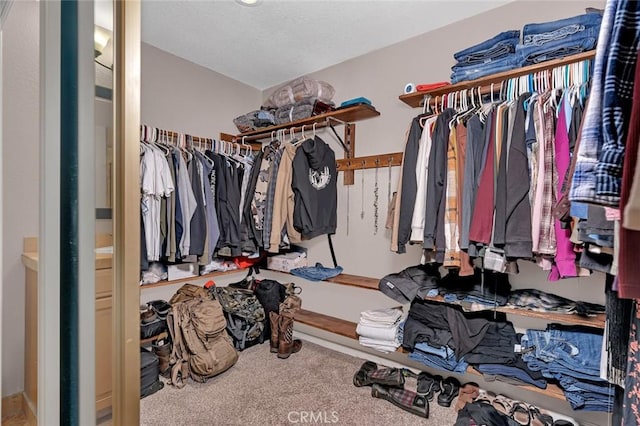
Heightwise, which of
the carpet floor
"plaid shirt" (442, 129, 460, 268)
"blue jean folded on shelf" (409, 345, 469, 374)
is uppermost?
"plaid shirt" (442, 129, 460, 268)

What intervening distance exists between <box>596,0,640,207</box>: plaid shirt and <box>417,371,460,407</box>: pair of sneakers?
1.80 m

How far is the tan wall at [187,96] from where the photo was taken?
8.11 ft

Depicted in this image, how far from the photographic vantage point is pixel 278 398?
195 centimetres

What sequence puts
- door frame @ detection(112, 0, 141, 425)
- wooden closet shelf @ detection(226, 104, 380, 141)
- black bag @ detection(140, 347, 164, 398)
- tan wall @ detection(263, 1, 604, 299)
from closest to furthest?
door frame @ detection(112, 0, 141, 425)
black bag @ detection(140, 347, 164, 398)
tan wall @ detection(263, 1, 604, 299)
wooden closet shelf @ detection(226, 104, 380, 141)

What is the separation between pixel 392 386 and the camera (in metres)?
2.00

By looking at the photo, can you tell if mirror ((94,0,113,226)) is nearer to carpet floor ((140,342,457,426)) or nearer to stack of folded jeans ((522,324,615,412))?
carpet floor ((140,342,457,426))

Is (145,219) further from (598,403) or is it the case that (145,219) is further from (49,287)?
(598,403)

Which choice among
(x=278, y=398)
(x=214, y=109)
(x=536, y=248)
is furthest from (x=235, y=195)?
(x=536, y=248)

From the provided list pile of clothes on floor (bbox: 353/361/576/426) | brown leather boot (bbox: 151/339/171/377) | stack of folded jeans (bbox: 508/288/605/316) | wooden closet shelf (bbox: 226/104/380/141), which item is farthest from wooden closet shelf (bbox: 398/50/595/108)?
brown leather boot (bbox: 151/339/171/377)

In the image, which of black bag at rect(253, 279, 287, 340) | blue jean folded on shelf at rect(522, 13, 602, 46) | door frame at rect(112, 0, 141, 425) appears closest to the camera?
door frame at rect(112, 0, 141, 425)

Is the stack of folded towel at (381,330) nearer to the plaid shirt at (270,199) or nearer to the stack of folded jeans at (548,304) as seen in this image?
the stack of folded jeans at (548,304)

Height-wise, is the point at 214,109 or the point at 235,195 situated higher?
the point at 214,109

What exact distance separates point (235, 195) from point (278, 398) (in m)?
1.50

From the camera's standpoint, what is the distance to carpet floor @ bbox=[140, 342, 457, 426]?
1.75m
